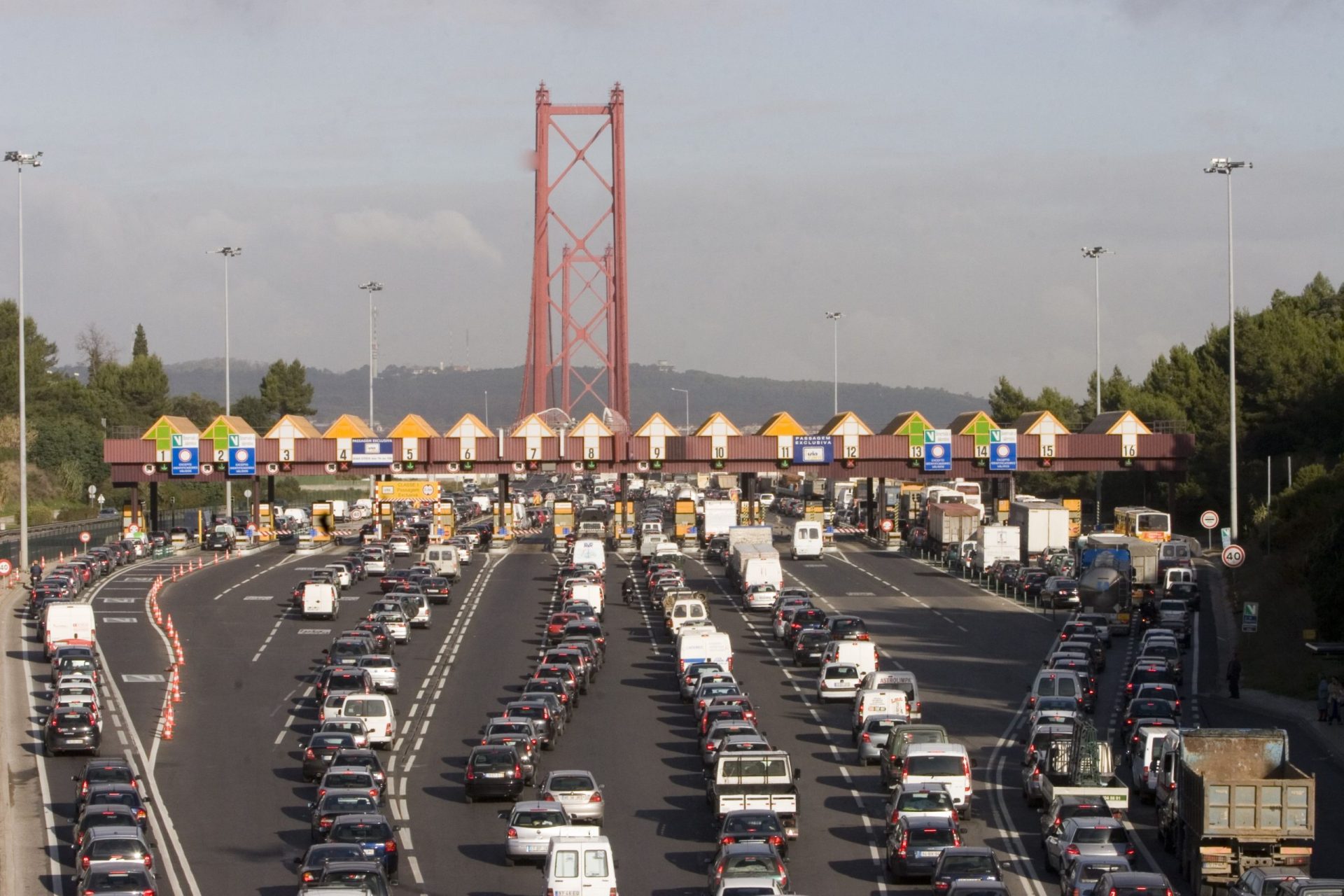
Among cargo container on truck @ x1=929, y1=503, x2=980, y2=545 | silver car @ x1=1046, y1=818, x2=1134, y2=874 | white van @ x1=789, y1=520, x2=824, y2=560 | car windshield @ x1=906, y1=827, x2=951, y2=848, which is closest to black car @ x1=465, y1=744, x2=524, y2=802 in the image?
car windshield @ x1=906, y1=827, x2=951, y2=848

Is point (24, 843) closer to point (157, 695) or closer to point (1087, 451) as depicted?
point (157, 695)

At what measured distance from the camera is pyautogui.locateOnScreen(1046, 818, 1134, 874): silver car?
28188 mm

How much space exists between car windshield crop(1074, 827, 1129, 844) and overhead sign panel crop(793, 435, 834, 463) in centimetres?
6629

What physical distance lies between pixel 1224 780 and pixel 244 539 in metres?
84.8

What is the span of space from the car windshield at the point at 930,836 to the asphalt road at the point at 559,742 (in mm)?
699

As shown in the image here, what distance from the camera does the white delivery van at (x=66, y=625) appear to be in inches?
2208

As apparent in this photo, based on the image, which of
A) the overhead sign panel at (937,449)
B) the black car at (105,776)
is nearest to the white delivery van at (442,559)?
the overhead sign panel at (937,449)

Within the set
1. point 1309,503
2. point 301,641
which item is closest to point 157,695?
point 301,641

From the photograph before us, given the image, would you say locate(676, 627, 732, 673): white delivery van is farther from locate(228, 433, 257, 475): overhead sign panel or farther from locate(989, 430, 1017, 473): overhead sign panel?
locate(228, 433, 257, 475): overhead sign panel

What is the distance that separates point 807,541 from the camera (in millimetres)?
91875

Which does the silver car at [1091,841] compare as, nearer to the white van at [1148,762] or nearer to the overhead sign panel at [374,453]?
the white van at [1148,762]

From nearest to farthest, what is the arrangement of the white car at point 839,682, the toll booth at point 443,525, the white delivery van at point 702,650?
the white car at point 839,682, the white delivery van at point 702,650, the toll booth at point 443,525

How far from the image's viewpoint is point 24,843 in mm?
32969

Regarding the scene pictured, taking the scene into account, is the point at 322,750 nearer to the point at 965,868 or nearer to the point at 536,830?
the point at 536,830
